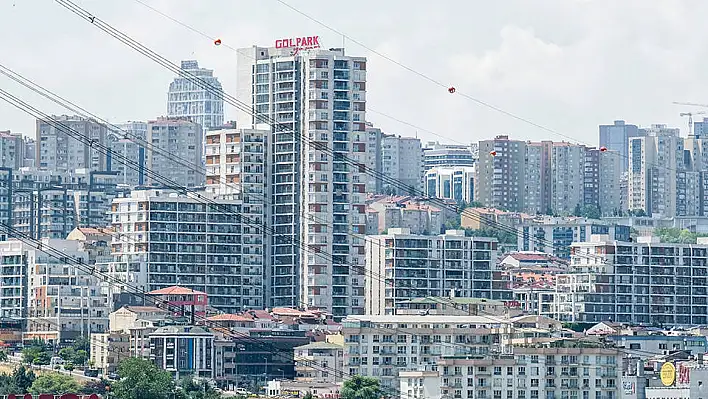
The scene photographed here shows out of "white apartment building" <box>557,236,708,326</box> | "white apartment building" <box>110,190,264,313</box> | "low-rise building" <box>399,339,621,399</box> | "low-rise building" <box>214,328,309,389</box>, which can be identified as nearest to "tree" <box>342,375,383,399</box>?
"low-rise building" <box>399,339,621,399</box>

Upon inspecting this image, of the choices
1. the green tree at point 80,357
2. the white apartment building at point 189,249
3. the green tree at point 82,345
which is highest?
the white apartment building at point 189,249

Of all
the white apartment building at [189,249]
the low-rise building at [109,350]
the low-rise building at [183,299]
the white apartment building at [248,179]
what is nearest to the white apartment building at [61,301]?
the white apartment building at [189,249]

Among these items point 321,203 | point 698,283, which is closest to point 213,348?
point 321,203

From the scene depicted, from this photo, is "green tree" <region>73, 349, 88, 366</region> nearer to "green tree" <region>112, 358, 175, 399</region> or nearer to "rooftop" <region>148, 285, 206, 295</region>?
"rooftop" <region>148, 285, 206, 295</region>

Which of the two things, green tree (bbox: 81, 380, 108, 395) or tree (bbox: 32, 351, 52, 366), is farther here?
tree (bbox: 32, 351, 52, 366)

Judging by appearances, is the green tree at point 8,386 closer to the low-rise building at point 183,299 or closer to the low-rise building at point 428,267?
the low-rise building at point 183,299
